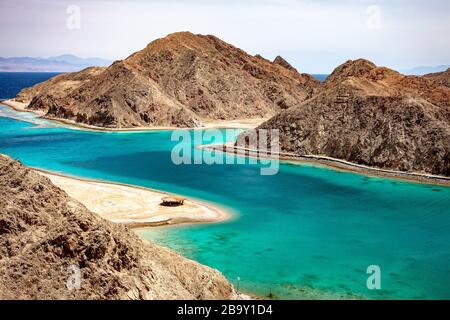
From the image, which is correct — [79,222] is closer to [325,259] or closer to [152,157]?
[325,259]

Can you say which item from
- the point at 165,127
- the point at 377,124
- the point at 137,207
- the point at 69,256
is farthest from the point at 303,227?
the point at 165,127

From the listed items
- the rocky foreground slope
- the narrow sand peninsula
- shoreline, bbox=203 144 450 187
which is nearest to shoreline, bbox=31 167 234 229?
the narrow sand peninsula

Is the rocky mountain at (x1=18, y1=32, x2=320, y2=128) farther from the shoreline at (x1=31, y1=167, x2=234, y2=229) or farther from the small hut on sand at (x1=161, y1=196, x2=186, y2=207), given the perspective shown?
the small hut on sand at (x1=161, y1=196, x2=186, y2=207)

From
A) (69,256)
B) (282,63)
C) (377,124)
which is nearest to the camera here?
(69,256)

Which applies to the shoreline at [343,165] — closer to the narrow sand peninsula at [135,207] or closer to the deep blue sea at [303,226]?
the deep blue sea at [303,226]

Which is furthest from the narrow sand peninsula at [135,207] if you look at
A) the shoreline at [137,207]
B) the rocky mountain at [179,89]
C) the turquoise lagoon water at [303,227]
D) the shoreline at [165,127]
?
the rocky mountain at [179,89]

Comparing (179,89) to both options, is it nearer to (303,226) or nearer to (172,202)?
(172,202)

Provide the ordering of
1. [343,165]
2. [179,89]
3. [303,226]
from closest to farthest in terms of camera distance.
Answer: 1. [303,226]
2. [343,165]
3. [179,89]
